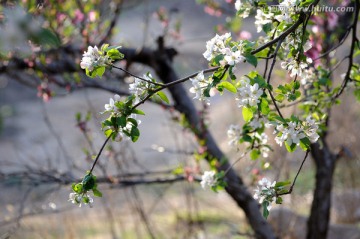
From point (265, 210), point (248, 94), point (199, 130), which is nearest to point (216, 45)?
point (248, 94)

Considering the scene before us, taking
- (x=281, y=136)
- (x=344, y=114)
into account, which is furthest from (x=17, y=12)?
(x=344, y=114)

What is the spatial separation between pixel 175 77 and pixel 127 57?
36 centimetres

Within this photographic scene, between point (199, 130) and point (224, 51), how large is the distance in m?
1.56

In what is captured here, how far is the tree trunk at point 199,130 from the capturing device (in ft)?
9.77

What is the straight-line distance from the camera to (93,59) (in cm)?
155

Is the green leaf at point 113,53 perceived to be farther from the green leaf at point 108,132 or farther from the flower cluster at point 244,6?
the flower cluster at point 244,6

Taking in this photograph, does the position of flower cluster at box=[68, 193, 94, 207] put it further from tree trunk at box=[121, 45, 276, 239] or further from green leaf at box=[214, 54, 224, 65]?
tree trunk at box=[121, 45, 276, 239]

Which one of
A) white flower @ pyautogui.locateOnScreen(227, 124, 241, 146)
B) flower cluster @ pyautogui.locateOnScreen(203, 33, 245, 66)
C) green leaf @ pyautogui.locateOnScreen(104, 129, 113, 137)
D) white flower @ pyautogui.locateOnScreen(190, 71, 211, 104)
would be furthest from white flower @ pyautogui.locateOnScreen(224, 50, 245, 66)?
white flower @ pyautogui.locateOnScreen(227, 124, 241, 146)

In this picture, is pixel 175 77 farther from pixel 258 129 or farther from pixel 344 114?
pixel 344 114

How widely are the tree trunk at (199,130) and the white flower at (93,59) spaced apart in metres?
1.43

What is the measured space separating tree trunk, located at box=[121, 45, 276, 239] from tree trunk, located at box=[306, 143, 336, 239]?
0.51 metres

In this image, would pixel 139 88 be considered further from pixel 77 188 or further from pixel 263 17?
pixel 263 17

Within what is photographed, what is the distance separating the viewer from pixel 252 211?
3.01 metres

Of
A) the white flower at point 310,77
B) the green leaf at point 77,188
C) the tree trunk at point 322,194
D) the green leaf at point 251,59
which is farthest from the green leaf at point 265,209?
the tree trunk at point 322,194
